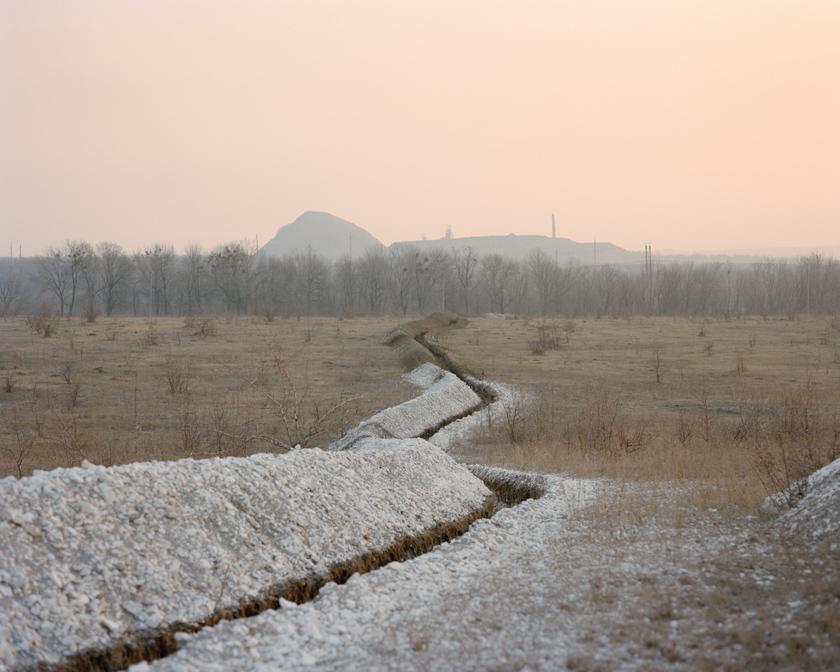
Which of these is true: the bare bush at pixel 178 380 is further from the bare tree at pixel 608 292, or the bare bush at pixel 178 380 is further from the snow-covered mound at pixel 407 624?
the bare tree at pixel 608 292

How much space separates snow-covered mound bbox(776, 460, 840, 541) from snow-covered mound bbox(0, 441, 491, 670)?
9.53ft

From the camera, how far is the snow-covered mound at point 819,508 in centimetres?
431

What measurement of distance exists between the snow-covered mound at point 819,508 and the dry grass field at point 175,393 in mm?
5034

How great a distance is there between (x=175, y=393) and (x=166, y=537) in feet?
36.7

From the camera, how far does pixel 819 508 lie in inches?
180

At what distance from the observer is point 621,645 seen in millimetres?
3094

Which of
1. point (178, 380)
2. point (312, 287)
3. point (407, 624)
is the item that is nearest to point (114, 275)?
point (312, 287)

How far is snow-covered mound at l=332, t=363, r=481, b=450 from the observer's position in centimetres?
1068

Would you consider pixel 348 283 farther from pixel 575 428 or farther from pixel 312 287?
pixel 575 428

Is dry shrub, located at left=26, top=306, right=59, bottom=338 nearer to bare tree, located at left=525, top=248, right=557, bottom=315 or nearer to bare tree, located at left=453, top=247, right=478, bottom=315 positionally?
bare tree, located at left=453, top=247, right=478, bottom=315

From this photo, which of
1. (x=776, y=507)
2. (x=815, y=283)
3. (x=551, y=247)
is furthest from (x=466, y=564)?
(x=551, y=247)

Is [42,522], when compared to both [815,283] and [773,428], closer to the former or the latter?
[773,428]

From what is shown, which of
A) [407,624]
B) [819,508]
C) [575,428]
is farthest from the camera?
[575,428]

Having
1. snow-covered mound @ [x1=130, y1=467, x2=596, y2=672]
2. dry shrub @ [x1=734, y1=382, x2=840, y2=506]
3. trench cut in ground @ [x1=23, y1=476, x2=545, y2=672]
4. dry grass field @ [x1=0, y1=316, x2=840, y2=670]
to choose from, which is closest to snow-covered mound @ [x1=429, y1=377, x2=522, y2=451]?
dry grass field @ [x1=0, y1=316, x2=840, y2=670]
